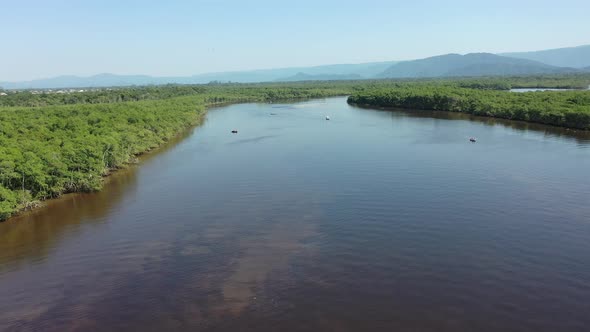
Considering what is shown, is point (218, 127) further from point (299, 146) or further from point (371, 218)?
point (371, 218)

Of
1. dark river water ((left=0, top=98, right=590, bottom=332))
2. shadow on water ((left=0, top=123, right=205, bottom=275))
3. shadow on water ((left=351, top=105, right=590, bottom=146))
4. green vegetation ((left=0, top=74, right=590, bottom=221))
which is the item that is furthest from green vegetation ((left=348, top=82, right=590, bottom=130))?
shadow on water ((left=0, top=123, right=205, bottom=275))

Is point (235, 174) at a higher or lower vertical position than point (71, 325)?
higher

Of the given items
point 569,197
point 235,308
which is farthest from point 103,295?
point 569,197

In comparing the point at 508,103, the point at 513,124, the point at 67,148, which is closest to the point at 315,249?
the point at 67,148

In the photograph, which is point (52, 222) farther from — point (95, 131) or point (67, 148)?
point (95, 131)

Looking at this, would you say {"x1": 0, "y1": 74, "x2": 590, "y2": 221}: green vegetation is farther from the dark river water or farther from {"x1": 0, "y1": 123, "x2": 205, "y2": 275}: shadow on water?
the dark river water

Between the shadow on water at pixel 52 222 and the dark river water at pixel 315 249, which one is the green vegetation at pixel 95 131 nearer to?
the shadow on water at pixel 52 222

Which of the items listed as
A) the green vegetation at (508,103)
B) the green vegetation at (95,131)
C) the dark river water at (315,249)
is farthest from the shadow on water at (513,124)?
the dark river water at (315,249)
